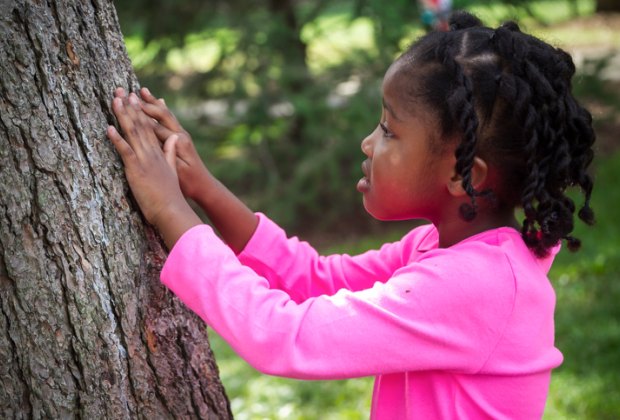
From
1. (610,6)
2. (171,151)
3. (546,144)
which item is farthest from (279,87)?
(610,6)

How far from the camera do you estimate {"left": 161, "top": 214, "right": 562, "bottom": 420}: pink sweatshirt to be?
5.75 feet

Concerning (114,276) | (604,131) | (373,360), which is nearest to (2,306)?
(114,276)

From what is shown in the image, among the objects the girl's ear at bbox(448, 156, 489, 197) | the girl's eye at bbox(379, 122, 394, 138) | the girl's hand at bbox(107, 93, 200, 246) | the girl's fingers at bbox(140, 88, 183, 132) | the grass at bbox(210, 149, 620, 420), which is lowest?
the grass at bbox(210, 149, 620, 420)

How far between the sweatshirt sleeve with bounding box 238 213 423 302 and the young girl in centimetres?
29

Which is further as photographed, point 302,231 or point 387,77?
point 302,231

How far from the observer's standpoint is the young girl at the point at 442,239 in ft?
5.78

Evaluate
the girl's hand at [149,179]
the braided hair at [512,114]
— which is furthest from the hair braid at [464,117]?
the girl's hand at [149,179]

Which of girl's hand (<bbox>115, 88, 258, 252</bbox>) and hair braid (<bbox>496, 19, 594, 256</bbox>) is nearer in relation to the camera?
hair braid (<bbox>496, 19, 594, 256</bbox>)

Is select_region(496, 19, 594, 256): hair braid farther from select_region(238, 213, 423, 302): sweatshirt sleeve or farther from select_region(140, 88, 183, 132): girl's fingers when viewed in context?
select_region(140, 88, 183, 132): girl's fingers

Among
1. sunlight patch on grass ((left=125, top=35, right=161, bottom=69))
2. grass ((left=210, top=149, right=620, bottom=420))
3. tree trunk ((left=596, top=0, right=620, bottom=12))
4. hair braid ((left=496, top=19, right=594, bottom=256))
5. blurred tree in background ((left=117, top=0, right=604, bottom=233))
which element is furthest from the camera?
tree trunk ((left=596, top=0, right=620, bottom=12))

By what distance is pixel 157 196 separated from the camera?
1.91 meters

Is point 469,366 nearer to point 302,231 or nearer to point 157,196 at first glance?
point 157,196

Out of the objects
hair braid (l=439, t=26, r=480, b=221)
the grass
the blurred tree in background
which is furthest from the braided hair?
the blurred tree in background

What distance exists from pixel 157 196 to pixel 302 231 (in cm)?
618
